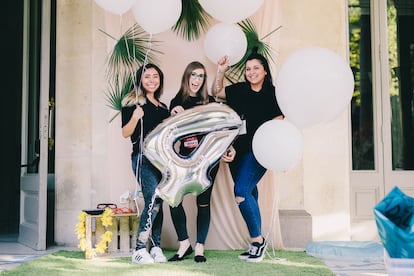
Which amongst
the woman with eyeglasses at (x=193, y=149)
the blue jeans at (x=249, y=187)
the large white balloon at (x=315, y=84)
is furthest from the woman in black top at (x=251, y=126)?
the large white balloon at (x=315, y=84)

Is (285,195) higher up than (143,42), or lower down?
lower down

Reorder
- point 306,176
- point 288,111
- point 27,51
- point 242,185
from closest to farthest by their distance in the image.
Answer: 1. point 288,111
2. point 242,185
3. point 306,176
4. point 27,51

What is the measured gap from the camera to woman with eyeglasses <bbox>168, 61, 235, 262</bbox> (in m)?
3.82

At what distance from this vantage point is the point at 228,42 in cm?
381

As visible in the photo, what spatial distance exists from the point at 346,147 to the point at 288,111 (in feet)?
4.40

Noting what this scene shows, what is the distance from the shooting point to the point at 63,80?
182 inches

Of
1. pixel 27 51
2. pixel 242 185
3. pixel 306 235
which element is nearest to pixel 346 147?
pixel 306 235

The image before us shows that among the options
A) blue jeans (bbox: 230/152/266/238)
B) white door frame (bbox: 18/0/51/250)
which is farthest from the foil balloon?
white door frame (bbox: 18/0/51/250)

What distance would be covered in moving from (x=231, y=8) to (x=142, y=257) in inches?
71.1

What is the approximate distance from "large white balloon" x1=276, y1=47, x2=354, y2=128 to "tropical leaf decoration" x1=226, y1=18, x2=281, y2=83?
81 cm

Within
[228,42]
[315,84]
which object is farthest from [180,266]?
[228,42]

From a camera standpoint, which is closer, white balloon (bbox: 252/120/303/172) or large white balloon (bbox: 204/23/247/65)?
white balloon (bbox: 252/120/303/172)

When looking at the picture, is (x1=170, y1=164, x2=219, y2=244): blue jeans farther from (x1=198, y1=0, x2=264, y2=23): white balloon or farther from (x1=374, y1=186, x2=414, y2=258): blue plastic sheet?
(x1=374, y1=186, x2=414, y2=258): blue plastic sheet

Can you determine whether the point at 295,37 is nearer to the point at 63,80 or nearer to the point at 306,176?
the point at 306,176
